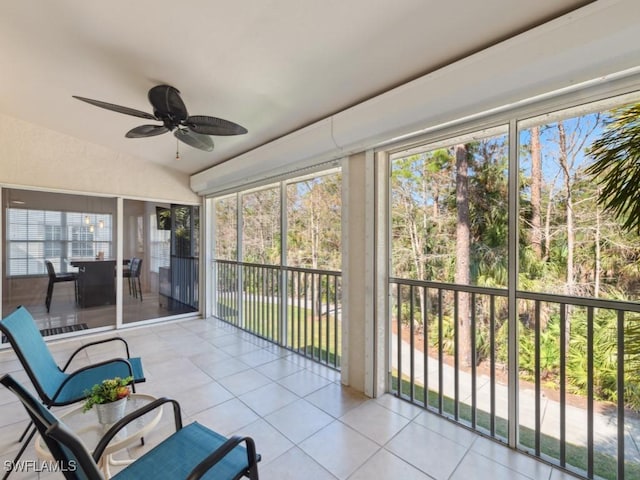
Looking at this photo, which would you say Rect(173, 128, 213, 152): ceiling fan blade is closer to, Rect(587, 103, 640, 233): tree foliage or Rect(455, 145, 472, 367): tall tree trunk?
Rect(455, 145, 472, 367): tall tree trunk

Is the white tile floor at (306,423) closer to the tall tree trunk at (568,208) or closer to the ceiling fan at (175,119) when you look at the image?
the tall tree trunk at (568,208)

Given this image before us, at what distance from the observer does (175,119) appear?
8.02 feet

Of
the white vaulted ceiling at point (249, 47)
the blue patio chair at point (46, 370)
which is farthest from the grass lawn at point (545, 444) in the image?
the white vaulted ceiling at point (249, 47)

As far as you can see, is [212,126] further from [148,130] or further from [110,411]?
[110,411]

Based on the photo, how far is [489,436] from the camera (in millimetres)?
2064

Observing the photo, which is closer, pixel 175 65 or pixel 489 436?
pixel 489 436

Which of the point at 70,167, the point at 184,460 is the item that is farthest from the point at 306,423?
the point at 70,167

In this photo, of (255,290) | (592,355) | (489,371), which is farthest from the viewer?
(255,290)

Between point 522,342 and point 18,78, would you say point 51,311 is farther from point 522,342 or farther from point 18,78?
point 522,342

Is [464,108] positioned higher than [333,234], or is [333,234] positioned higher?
[464,108]

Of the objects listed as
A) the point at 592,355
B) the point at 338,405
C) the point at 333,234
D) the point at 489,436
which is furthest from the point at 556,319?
the point at 333,234

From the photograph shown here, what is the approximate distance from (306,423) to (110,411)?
4.39 ft

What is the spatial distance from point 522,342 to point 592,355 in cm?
37

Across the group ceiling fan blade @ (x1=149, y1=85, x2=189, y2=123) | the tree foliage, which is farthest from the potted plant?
the tree foliage
